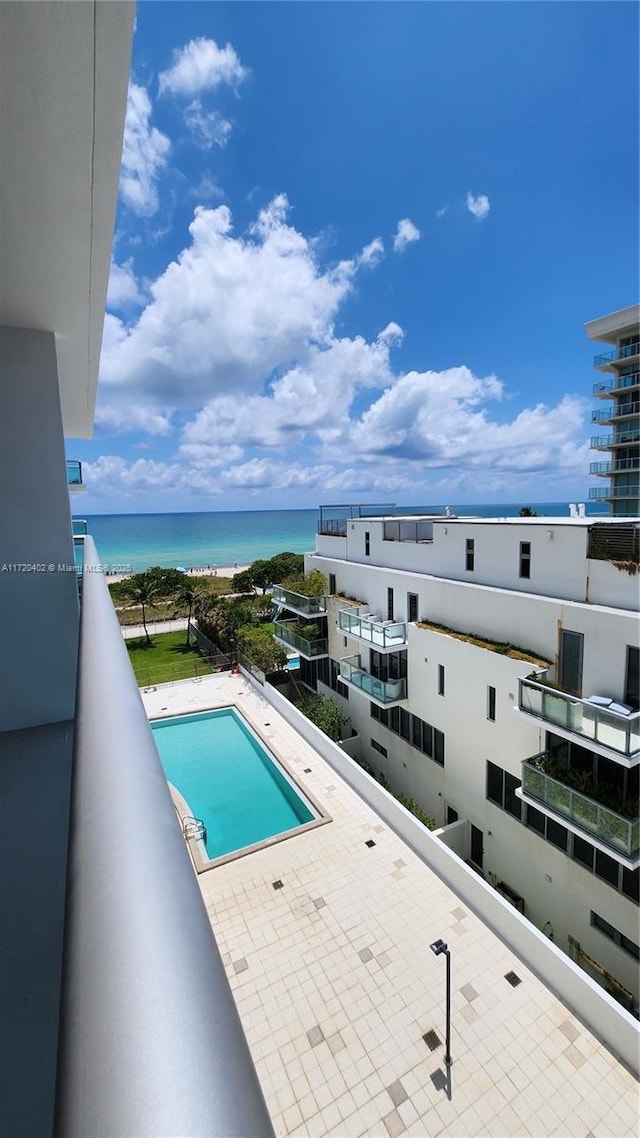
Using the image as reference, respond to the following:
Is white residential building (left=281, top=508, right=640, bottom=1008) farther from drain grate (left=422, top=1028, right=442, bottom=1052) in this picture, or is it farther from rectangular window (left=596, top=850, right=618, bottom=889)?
drain grate (left=422, top=1028, right=442, bottom=1052)

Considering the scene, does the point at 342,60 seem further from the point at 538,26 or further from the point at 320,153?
the point at 320,153

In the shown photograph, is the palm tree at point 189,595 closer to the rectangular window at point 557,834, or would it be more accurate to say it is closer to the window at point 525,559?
the window at point 525,559

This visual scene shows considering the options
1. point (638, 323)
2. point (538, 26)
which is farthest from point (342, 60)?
point (638, 323)

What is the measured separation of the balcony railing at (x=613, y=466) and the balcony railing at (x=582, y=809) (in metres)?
24.3

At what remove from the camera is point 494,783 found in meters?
10.3

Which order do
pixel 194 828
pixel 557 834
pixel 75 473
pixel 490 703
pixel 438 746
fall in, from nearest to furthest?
pixel 75 473, pixel 557 834, pixel 194 828, pixel 490 703, pixel 438 746

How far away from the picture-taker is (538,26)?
25.1ft

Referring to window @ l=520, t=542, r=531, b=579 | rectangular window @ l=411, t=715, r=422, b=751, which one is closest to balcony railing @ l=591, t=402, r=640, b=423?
window @ l=520, t=542, r=531, b=579

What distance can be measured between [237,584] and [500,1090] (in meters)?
34.0

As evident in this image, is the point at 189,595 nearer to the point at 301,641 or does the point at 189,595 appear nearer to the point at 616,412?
the point at 301,641

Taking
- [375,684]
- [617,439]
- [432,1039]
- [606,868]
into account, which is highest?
[617,439]

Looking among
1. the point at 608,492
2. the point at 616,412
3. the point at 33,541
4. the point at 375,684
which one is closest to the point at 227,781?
the point at 375,684

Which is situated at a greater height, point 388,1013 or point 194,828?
point 194,828

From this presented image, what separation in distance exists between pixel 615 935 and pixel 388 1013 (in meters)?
4.54
